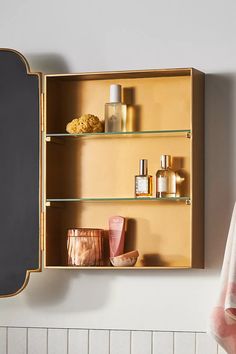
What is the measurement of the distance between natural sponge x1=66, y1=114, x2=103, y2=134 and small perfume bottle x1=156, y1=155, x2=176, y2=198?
9.8 inches

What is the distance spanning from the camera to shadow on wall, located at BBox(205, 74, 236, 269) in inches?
112

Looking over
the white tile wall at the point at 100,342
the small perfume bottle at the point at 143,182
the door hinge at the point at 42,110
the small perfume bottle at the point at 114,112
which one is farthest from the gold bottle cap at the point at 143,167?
the white tile wall at the point at 100,342

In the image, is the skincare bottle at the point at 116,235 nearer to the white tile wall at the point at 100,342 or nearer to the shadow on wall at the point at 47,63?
the white tile wall at the point at 100,342

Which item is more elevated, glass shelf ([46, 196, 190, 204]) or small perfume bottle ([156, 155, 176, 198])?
small perfume bottle ([156, 155, 176, 198])

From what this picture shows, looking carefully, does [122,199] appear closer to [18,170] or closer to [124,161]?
[124,161]

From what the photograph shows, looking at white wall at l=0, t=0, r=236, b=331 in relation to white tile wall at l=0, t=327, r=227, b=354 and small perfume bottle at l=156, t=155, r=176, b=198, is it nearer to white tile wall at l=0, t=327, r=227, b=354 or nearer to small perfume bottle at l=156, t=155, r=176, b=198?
white tile wall at l=0, t=327, r=227, b=354

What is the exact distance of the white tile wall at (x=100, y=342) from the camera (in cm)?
285

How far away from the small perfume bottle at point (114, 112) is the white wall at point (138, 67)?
14 cm

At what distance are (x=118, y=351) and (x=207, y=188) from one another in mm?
617

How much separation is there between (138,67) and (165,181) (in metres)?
0.42

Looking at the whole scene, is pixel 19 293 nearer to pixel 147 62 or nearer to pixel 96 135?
pixel 96 135

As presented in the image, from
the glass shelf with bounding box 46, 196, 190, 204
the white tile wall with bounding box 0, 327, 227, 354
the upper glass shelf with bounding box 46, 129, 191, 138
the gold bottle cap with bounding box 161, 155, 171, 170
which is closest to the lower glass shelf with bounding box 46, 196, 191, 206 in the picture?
the glass shelf with bounding box 46, 196, 190, 204

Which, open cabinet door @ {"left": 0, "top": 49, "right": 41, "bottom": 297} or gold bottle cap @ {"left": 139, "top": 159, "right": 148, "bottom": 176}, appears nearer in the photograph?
gold bottle cap @ {"left": 139, "top": 159, "right": 148, "bottom": 176}

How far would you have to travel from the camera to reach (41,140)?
116 inches
